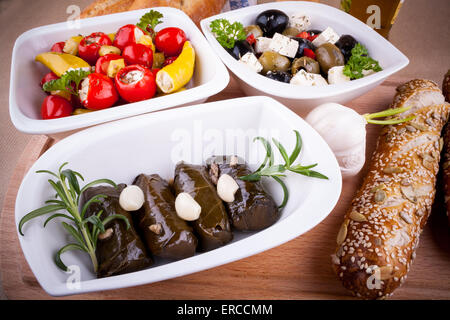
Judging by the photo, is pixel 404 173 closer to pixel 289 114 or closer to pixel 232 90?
pixel 289 114

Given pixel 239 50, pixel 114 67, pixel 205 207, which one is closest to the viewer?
pixel 205 207

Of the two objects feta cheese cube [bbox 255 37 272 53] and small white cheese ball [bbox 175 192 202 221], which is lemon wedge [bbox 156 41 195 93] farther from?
small white cheese ball [bbox 175 192 202 221]

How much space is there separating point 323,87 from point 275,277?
63cm

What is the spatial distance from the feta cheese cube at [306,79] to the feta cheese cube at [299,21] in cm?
35

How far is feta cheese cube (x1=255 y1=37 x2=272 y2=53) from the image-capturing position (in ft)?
3.98

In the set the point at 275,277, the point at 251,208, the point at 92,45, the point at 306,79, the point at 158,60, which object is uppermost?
the point at 92,45

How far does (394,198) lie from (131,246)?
0.74m

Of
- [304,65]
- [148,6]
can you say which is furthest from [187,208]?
[148,6]

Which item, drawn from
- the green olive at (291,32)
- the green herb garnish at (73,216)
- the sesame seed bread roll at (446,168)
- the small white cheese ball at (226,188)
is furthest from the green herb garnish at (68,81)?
the sesame seed bread roll at (446,168)

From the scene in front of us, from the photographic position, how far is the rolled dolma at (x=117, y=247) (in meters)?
0.74

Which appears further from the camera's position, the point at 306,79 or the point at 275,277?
the point at 306,79

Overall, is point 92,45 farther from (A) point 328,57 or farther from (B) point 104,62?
(A) point 328,57

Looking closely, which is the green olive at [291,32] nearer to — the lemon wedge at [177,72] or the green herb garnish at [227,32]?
the green herb garnish at [227,32]

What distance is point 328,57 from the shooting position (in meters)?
1.15
